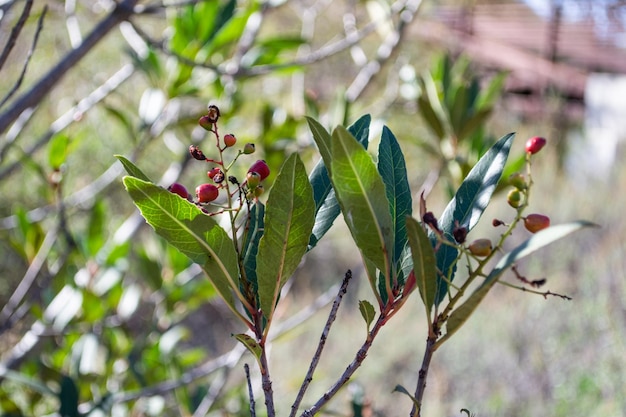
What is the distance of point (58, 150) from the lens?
1.64 metres

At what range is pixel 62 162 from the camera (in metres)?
1.66

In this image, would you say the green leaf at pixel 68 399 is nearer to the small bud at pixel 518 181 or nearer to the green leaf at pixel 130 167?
the green leaf at pixel 130 167

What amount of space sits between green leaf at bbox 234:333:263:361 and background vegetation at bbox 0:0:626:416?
1.47 ft

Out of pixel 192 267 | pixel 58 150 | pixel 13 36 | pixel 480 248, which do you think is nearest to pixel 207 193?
pixel 480 248

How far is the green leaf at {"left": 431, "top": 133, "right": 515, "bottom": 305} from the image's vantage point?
2.20ft

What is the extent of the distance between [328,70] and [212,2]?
8.08 m

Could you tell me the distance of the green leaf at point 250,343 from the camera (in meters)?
0.63

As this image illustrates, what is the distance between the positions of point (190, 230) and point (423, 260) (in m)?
0.20

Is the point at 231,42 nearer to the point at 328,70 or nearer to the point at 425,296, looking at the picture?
the point at 425,296

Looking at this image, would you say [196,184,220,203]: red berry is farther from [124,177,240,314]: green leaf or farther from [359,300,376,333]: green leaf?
[359,300,376,333]: green leaf

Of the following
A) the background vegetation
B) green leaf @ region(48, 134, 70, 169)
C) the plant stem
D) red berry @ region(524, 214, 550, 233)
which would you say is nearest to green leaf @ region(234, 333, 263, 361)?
the plant stem

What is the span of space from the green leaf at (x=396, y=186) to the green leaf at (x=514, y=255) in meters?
0.11

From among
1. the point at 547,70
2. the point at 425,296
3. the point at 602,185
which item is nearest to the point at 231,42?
the point at 425,296

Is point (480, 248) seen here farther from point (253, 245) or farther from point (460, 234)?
point (253, 245)
